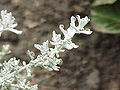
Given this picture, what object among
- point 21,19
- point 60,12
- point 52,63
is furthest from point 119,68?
point 52,63

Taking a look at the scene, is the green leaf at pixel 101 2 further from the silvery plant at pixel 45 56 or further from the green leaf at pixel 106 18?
the silvery plant at pixel 45 56

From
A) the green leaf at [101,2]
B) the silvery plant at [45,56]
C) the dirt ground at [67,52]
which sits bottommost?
the silvery plant at [45,56]

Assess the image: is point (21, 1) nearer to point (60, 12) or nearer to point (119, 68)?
point (60, 12)

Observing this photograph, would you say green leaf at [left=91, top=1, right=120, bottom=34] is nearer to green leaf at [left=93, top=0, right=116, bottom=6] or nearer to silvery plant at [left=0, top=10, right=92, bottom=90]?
green leaf at [left=93, top=0, right=116, bottom=6]

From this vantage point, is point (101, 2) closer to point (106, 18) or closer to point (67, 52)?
point (106, 18)

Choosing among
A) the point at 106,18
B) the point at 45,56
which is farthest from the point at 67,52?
the point at 45,56

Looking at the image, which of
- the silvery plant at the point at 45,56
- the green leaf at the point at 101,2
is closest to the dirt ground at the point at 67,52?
the green leaf at the point at 101,2

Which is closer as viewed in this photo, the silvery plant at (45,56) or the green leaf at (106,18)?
the silvery plant at (45,56)
